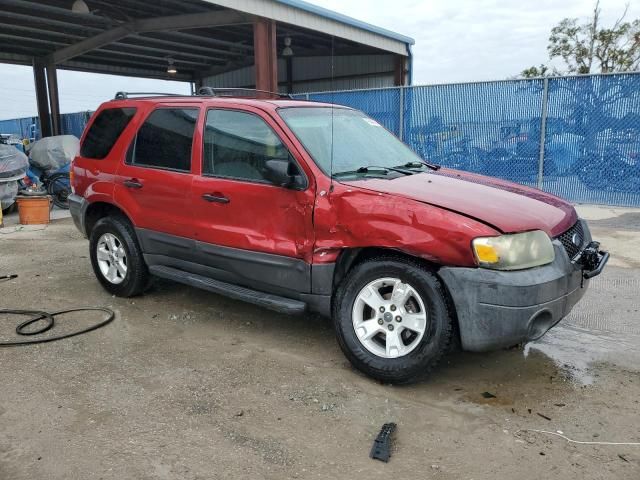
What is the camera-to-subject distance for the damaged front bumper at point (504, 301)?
303 cm

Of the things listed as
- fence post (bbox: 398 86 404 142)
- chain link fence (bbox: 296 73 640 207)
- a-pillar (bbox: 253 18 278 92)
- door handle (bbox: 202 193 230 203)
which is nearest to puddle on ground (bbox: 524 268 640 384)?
door handle (bbox: 202 193 230 203)

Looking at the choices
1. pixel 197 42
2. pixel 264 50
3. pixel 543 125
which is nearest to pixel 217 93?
pixel 543 125

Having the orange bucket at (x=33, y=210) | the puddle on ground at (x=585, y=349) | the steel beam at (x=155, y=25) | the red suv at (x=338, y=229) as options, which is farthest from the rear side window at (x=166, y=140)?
the steel beam at (x=155, y=25)

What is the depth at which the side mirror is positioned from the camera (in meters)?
3.67

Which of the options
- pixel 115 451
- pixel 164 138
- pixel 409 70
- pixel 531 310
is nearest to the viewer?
pixel 115 451

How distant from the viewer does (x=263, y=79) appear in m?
12.4

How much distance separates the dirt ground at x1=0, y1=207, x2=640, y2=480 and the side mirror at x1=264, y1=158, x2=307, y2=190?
4.13ft

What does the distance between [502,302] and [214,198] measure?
229 cm

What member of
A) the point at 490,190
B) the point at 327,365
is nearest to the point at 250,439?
the point at 327,365

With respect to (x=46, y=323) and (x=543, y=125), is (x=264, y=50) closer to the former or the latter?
(x=543, y=125)

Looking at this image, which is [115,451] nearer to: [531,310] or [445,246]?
[445,246]

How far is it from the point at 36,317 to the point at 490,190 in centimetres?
395

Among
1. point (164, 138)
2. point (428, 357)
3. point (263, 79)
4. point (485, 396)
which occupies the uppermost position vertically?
point (263, 79)

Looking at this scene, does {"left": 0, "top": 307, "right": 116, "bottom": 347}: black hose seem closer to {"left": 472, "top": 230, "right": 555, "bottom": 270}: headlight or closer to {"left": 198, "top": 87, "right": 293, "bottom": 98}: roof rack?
Result: {"left": 198, "top": 87, "right": 293, "bottom": 98}: roof rack
